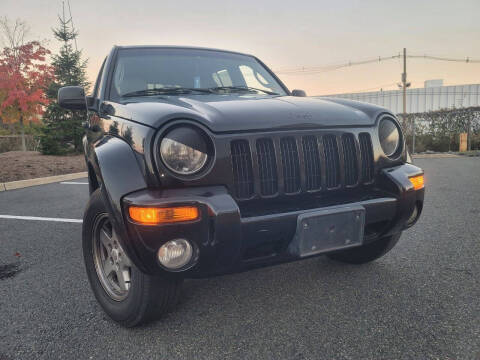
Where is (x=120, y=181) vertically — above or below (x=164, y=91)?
below

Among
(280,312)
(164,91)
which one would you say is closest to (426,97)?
(164,91)

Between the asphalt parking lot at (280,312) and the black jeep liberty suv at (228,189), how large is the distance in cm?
21

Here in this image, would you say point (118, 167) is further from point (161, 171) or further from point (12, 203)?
point (12, 203)

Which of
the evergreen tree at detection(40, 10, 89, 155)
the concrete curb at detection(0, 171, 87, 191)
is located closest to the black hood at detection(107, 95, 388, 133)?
the concrete curb at detection(0, 171, 87, 191)

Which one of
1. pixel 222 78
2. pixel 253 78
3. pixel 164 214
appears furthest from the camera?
pixel 253 78

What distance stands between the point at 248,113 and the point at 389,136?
0.97 meters

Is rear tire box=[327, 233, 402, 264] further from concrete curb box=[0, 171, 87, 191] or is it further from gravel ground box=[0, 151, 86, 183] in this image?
gravel ground box=[0, 151, 86, 183]

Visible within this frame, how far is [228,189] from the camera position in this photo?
5.76ft

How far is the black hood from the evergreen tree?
40.4 ft

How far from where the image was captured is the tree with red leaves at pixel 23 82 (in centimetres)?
1541

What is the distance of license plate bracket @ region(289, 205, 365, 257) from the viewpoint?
1.79m

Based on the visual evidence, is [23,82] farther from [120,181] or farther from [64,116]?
[120,181]

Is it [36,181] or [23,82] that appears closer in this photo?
[36,181]

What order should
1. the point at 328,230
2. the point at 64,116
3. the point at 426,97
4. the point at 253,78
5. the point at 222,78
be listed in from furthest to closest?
1. the point at 426,97
2. the point at 64,116
3. the point at 253,78
4. the point at 222,78
5. the point at 328,230
